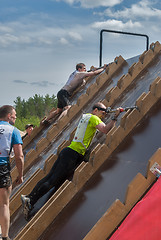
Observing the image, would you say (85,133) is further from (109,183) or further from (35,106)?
(35,106)

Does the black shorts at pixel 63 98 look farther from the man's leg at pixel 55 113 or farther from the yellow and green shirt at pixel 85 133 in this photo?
the yellow and green shirt at pixel 85 133

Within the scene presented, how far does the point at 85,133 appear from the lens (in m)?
5.31

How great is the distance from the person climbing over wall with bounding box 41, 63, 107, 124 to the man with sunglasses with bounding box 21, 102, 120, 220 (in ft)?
11.6

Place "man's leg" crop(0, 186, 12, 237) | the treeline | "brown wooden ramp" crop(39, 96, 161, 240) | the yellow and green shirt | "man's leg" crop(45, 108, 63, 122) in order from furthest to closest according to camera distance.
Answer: the treeline → "man's leg" crop(45, 108, 63, 122) → the yellow and green shirt → "man's leg" crop(0, 186, 12, 237) → "brown wooden ramp" crop(39, 96, 161, 240)

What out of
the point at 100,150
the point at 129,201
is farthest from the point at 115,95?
the point at 129,201

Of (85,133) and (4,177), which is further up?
(85,133)

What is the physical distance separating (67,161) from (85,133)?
1.80ft

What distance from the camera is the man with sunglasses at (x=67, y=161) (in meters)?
5.09

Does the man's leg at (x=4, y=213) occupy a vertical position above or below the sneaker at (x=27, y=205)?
below

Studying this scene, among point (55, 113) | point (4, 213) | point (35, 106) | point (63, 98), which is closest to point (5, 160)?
point (4, 213)

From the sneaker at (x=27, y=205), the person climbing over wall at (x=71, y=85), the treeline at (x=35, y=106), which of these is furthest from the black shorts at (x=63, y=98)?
the treeline at (x=35, y=106)

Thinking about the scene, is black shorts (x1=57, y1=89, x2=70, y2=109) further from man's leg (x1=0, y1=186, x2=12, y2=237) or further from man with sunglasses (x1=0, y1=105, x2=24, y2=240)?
man's leg (x1=0, y1=186, x2=12, y2=237)

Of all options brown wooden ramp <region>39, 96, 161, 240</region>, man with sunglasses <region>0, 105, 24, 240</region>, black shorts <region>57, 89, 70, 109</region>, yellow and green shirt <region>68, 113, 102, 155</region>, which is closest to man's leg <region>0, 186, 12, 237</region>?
man with sunglasses <region>0, 105, 24, 240</region>

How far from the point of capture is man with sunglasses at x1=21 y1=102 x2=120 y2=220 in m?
5.09
